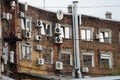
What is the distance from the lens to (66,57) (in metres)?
44.8

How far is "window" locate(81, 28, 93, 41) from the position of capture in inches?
1825

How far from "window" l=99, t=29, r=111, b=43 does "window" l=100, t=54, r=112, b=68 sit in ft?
4.57

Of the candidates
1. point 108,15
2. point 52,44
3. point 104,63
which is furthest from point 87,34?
point 52,44

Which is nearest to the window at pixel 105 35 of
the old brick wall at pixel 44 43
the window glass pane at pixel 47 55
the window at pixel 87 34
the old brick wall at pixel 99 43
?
the old brick wall at pixel 99 43

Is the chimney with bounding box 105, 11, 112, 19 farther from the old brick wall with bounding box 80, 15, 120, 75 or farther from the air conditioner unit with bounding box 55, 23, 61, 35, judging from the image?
the air conditioner unit with bounding box 55, 23, 61, 35

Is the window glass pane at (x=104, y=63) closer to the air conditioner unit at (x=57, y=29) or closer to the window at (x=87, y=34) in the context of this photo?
the window at (x=87, y=34)

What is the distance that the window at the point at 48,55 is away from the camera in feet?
139

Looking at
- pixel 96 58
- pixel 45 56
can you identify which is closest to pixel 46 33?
pixel 45 56

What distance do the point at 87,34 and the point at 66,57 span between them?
3286 mm

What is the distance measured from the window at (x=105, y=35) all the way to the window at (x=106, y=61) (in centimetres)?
139

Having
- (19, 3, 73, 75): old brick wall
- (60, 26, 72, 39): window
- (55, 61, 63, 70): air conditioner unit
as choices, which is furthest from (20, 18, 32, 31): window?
(60, 26, 72, 39): window

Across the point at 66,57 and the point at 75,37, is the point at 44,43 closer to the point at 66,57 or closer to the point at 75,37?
the point at 66,57

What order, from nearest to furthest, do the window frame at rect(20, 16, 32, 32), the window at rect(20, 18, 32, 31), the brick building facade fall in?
the brick building facade
the window frame at rect(20, 16, 32, 32)
the window at rect(20, 18, 32, 31)

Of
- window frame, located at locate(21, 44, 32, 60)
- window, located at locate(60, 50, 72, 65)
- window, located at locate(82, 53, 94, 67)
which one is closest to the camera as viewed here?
window frame, located at locate(21, 44, 32, 60)
